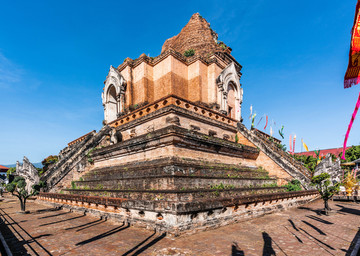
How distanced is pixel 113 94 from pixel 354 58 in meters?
15.8

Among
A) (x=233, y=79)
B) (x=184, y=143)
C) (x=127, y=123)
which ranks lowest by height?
(x=184, y=143)

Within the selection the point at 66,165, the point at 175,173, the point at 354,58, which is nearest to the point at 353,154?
the point at 354,58

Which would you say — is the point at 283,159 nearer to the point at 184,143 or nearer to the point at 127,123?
the point at 184,143

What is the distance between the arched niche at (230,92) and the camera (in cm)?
1516

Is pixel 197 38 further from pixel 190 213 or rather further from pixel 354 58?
pixel 190 213

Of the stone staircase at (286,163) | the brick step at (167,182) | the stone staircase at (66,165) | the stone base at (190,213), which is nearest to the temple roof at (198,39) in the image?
the stone staircase at (286,163)

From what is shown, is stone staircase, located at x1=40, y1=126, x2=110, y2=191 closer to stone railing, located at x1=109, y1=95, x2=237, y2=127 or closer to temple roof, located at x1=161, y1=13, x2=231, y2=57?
stone railing, located at x1=109, y1=95, x2=237, y2=127

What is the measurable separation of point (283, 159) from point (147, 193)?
8903mm

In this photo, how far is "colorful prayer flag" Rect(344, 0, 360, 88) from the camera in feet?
14.8

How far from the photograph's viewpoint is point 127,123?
13.2m

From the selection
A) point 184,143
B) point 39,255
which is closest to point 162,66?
point 184,143

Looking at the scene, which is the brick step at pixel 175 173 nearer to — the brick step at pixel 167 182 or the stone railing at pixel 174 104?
the brick step at pixel 167 182

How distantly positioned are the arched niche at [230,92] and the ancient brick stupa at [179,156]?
74mm

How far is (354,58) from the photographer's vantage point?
4664mm
